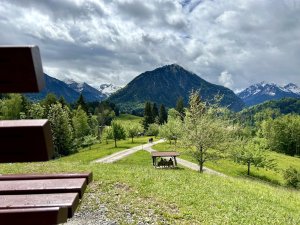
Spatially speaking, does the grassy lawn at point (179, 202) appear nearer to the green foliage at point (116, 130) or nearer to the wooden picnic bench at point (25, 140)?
the wooden picnic bench at point (25, 140)

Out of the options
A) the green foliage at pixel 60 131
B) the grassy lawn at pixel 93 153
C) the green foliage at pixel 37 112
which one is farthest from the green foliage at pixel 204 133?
the green foliage at pixel 37 112

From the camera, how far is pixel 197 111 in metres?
38.0

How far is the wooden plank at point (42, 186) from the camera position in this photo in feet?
11.4

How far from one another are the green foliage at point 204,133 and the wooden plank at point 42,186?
33.6 m

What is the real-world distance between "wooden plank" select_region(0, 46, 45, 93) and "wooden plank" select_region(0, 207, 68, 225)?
88 centimetres

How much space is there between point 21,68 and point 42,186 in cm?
159

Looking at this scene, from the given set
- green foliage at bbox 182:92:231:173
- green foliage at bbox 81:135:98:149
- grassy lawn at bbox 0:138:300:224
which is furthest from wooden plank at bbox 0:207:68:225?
green foliage at bbox 81:135:98:149

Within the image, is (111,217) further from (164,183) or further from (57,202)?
(57,202)

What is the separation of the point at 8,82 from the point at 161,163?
1673 inches

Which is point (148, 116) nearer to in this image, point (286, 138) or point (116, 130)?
point (286, 138)

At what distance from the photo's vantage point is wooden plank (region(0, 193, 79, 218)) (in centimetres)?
294

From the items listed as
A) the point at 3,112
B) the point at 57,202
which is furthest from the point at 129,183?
the point at 3,112

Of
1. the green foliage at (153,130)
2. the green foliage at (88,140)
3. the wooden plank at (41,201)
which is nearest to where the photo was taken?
the wooden plank at (41,201)

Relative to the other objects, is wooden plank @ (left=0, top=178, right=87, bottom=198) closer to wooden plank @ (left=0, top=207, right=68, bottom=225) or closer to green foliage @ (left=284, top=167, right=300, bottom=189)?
wooden plank @ (left=0, top=207, right=68, bottom=225)
